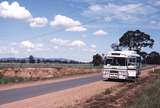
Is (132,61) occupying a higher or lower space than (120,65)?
higher

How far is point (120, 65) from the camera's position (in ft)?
124

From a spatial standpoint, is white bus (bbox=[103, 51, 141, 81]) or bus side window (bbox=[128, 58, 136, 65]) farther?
bus side window (bbox=[128, 58, 136, 65])

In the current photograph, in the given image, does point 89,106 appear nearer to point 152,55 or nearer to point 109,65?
point 109,65

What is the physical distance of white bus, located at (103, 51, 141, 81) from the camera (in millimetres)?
37719

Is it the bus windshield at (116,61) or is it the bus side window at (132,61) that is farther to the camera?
the bus side window at (132,61)

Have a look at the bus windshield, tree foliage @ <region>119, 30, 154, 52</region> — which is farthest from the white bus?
tree foliage @ <region>119, 30, 154, 52</region>

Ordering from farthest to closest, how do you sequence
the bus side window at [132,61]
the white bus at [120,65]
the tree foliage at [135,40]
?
the tree foliage at [135,40], the bus side window at [132,61], the white bus at [120,65]

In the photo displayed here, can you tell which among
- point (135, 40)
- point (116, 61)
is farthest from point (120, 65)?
point (135, 40)

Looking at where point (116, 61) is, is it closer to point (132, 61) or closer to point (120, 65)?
point (120, 65)

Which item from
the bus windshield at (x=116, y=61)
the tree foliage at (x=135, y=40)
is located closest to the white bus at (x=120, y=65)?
the bus windshield at (x=116, y=61)

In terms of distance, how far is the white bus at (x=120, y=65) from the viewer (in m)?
37.7

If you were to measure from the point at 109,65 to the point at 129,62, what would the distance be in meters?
1.74

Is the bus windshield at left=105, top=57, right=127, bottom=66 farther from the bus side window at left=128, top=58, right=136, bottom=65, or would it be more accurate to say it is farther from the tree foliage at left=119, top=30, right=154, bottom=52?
the tree foliage at left=119, top=30, right=154, bottom=52

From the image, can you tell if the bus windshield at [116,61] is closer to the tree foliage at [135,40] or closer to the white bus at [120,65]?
the white bus at [120,65]
